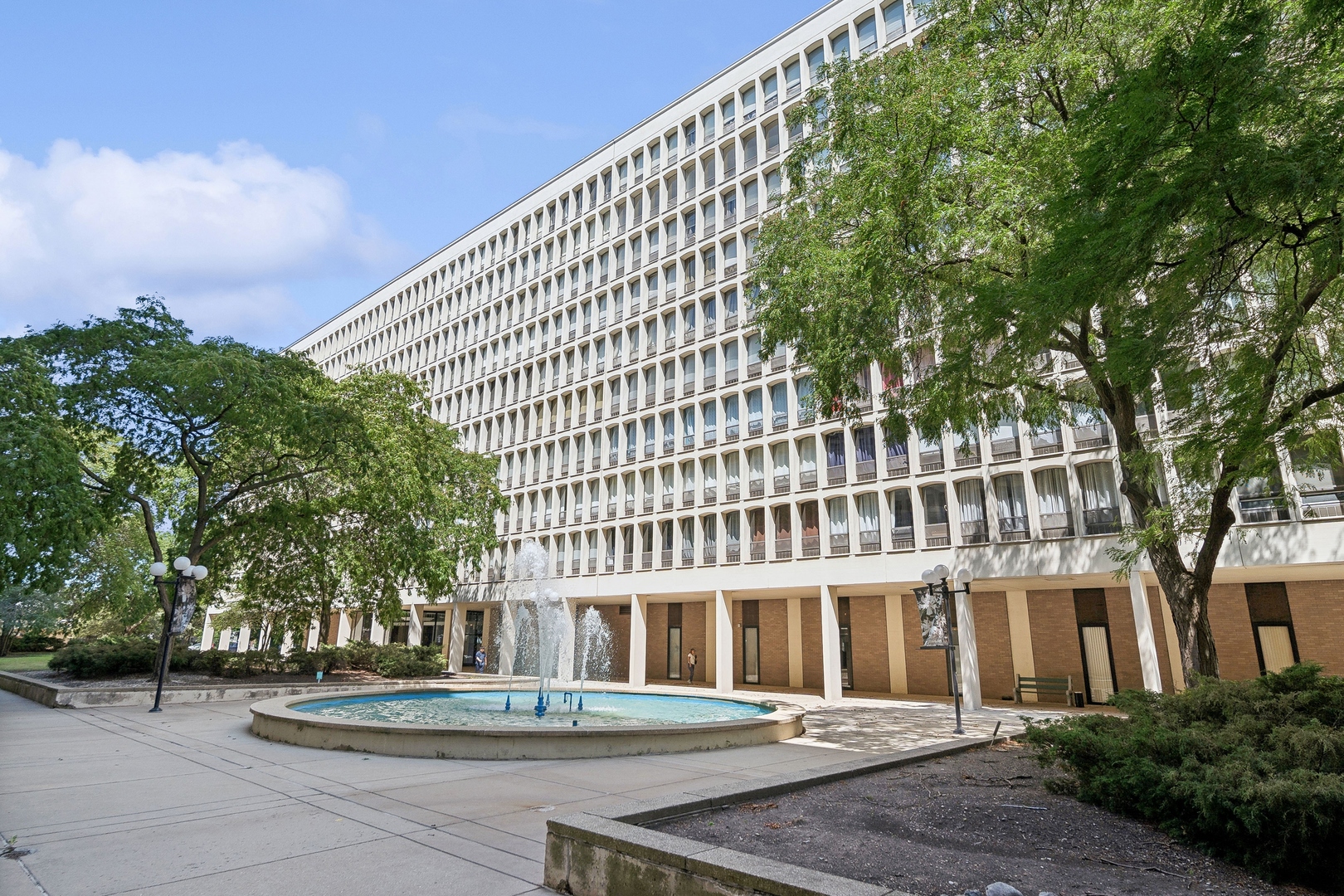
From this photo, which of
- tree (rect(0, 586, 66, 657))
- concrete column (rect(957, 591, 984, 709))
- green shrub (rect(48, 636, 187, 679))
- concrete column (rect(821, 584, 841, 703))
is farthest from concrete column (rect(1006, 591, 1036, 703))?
tree (rect(0, 586, 66, 657))

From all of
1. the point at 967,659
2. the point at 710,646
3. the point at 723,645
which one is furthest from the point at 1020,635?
the point at 710,646

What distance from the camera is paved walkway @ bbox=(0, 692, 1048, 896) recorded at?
540 centimetres

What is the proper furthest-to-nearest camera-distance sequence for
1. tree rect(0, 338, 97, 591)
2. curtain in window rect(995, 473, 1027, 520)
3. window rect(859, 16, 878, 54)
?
window rect(859, 16, 878, 54) → curtain in window rect(995, 473, 1027, 520) → tree rect(0, 338, 97, 591)

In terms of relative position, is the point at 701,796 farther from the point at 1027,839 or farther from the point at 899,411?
the point at 899,411

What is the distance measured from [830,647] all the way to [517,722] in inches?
651

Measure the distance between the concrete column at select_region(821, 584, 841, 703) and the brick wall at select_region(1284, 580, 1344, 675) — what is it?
14683 millimetres

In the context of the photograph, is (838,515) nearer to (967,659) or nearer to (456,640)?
(967,659)

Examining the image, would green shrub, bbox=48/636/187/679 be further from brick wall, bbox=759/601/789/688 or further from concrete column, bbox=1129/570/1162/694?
concrete column, bbox=1129/570/1162/694

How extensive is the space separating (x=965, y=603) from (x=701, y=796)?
2138 centimetres

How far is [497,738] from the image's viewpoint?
438 inches

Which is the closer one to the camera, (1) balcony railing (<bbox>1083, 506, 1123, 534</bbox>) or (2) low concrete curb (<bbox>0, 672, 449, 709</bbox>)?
(2) low concrete curb (<bbox>0, 672, 449, 709</bbox>)

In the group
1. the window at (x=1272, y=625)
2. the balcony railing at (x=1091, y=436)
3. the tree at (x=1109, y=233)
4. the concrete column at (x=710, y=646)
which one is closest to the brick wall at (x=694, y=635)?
the concrete column at (x=710, y=646)

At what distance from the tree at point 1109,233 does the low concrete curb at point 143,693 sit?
56.4 feet

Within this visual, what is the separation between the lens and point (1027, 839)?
19.9 ft
